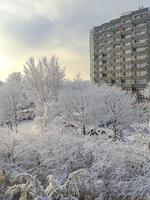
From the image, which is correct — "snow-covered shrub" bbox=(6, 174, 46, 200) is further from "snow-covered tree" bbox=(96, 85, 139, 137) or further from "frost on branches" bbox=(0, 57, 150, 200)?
A: "snow-covered tree" bbox=(96, 85, 139, 137)

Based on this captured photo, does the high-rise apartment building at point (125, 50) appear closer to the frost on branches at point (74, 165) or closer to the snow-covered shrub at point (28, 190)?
the frost on branches at point (74, 165)

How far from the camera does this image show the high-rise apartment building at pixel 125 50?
229ft

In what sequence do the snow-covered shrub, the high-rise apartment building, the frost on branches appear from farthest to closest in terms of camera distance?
the high-rise apartment building < the frost on branches < the snow-covered shrub

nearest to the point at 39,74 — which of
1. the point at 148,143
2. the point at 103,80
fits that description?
the point at 148,143

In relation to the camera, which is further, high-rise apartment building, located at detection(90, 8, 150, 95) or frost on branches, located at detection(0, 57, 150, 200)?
high-rise apartment building, located at detection(90, 8, 150, 95)

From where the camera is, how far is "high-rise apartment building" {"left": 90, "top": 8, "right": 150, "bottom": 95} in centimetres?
6975

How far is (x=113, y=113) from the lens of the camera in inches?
1297

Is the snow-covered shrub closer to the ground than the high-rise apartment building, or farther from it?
closer to the ground

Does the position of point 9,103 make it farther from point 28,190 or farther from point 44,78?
point 28,190

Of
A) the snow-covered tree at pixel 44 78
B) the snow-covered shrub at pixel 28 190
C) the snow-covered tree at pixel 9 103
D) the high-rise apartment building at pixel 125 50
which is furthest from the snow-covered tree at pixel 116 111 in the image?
the high-rise apartment building at pixel 125 50

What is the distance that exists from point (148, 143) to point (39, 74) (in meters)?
31.0

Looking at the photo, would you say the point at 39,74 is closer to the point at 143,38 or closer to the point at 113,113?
the point at 113,113

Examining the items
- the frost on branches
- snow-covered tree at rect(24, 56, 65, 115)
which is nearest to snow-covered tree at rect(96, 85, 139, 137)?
snow-covered tree at rect(24, 56, 65, 115)

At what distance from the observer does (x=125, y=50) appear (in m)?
74.7
